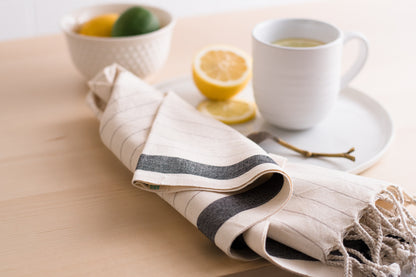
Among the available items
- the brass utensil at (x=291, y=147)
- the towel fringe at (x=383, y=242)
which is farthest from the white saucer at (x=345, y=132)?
the towel fringe at (x=383, y=242)

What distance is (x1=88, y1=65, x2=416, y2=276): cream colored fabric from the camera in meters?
0.58

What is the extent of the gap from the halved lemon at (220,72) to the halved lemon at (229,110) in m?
0.01

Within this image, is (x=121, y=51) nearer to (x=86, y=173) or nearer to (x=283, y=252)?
(x=86, y=173)

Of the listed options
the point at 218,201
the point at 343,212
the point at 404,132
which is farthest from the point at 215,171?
the point at 404,132

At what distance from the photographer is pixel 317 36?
2.85 ft

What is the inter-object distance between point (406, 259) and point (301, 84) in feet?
1.05

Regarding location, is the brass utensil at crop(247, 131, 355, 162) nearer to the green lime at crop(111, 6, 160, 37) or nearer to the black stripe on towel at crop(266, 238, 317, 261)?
the black stripe on towel at crop(266, 238, 317, 261)

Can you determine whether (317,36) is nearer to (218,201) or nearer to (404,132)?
(404,132)

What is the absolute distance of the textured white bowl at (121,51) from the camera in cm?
97

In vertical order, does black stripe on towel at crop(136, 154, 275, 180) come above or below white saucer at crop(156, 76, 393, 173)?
above

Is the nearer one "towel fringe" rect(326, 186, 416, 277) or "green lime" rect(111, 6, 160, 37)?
"towel fringe" rect(326, 186, 416, 277)

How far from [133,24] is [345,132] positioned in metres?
0.43

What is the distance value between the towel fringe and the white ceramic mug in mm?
228

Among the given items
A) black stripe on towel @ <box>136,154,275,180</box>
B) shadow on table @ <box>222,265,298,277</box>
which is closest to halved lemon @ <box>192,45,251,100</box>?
black stripe on towel @ <box>136,154,275,180</box>
